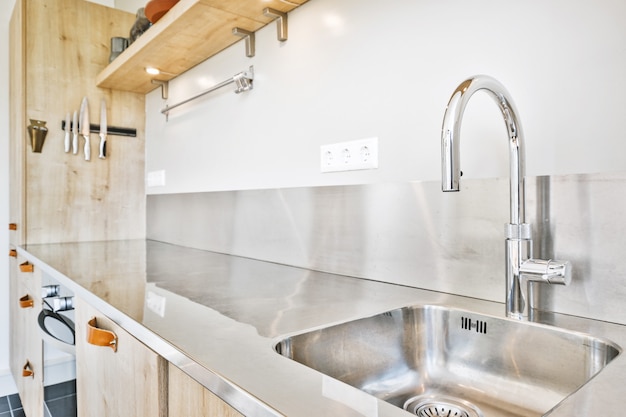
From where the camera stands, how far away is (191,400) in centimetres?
54

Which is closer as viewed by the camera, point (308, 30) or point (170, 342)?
point (170, 342)

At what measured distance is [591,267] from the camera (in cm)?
71

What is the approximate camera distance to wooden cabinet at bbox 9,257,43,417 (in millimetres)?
1466

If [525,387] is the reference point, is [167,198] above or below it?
above

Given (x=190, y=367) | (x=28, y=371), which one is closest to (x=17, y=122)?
(x=28, y=371)

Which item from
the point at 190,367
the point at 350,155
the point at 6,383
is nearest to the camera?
the point at 190,367

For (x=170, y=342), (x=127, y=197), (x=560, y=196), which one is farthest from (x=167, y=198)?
(x=560, y=196)

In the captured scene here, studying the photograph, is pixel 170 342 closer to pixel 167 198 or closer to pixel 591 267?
pixel 591 267

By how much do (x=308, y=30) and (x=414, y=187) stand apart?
2.19 feet

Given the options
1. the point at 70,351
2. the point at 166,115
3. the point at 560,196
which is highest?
the point at 166,115

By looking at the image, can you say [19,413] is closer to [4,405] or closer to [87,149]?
[4,405]

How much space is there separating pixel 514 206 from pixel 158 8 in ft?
4.69

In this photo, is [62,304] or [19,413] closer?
[62,304]

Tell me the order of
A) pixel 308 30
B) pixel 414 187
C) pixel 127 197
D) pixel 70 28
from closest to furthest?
pixel 414 187, pixel 308 30, pixel 70 28, pixel 127 197
